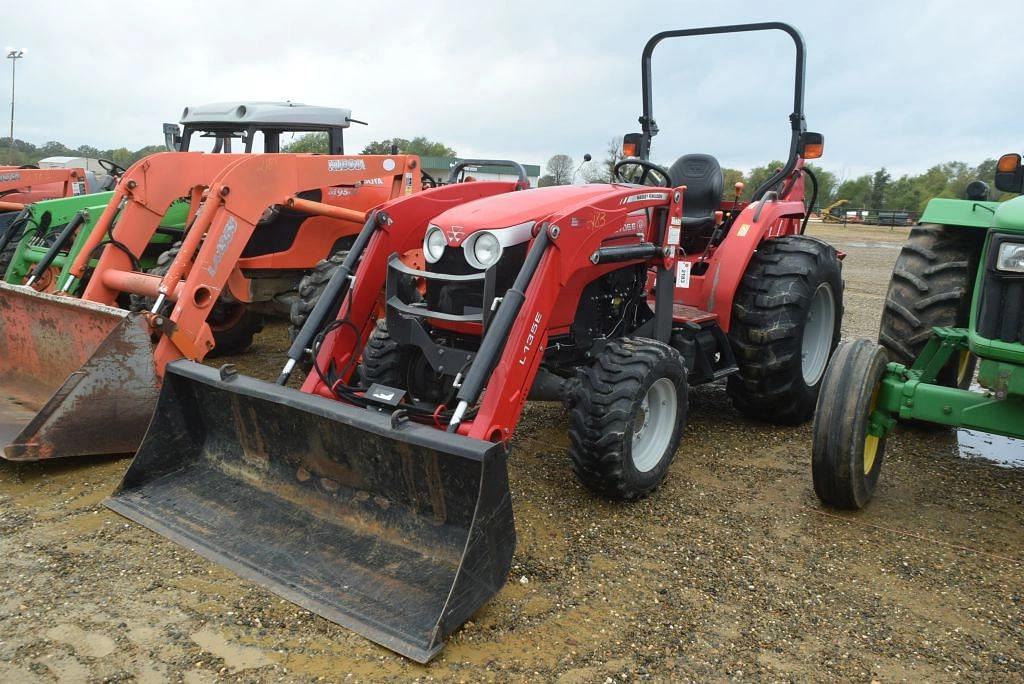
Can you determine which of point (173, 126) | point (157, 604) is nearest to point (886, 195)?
point (173, 126)

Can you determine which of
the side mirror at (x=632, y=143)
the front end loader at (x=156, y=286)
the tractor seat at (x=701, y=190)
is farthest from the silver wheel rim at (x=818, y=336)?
the front end loader at (x=156, y=286)

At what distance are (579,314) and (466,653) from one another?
1.89 metres

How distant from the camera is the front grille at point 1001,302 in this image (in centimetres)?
334

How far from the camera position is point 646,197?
421 cm

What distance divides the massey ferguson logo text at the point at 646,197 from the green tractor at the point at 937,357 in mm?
1208

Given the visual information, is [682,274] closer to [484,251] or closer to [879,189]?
[484,251]

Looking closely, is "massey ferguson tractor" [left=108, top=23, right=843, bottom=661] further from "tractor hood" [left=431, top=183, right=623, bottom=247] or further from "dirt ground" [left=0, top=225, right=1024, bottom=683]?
"dirt ground" [left=0, top=225, right=1024, bottom=683]

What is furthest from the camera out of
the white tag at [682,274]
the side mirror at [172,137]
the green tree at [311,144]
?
the side mirror at [172,137]

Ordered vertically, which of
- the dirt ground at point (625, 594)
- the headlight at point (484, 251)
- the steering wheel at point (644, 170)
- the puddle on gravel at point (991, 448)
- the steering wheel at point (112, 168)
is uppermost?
the steering wheel at point (112, 168)

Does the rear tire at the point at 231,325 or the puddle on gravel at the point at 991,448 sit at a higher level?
the rear tire at the point at 231,325

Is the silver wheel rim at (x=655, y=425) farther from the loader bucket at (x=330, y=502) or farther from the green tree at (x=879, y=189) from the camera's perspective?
the green tree at (x=879, y=189)

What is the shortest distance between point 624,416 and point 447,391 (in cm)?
94

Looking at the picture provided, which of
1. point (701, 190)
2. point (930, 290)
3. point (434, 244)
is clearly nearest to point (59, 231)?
point (434, 244)

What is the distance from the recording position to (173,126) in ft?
26.5
